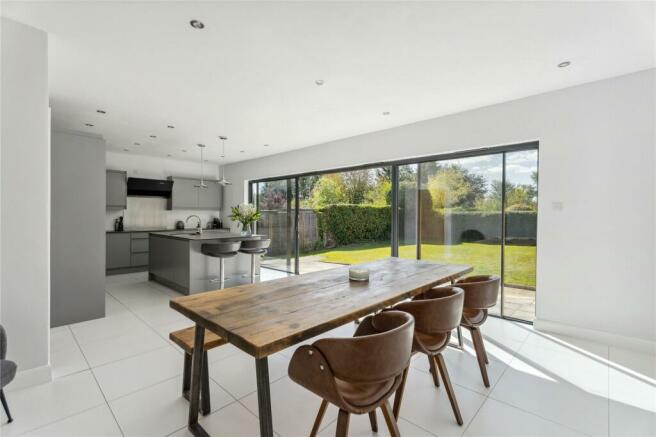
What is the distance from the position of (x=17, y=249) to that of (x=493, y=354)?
400 centimetres

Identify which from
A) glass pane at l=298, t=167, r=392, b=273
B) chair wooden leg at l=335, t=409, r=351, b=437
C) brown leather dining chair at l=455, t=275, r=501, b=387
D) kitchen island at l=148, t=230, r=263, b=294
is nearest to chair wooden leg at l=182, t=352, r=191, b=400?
chair wooden leg at l=335, t=409, r=351, b=437

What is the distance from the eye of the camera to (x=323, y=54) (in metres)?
2.49

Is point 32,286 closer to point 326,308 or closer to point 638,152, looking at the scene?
point 326,308

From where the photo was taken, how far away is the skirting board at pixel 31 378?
7.04 feet

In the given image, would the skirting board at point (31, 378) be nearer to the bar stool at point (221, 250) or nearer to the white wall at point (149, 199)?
the bar stool at point (221, 250)

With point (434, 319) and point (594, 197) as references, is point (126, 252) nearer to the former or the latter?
→ point (434, 319)

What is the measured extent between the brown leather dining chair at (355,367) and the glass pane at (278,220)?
5215 mm

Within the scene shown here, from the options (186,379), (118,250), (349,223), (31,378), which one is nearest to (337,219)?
(349,223)

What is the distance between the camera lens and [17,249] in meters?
2.14

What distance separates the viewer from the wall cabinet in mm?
7164

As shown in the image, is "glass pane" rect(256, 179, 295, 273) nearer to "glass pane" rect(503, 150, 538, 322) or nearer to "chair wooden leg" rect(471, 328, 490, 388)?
"glass pane" rect(503, 150, 538, 322)

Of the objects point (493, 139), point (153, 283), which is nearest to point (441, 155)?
point (493, 139)

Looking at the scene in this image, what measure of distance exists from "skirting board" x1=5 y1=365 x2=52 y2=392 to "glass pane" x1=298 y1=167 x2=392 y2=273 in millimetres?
4507

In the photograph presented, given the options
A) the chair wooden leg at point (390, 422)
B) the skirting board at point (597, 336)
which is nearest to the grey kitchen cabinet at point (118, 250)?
the chair wooden leg at point (390, 422)
